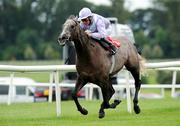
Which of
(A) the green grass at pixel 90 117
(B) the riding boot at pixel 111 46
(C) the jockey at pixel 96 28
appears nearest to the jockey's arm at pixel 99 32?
(C) the jockey at pixel 96 28

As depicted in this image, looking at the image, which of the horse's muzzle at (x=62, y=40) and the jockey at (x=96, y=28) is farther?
the jockey at (x=96, y=28)

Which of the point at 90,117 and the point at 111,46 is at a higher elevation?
the point at 111,46

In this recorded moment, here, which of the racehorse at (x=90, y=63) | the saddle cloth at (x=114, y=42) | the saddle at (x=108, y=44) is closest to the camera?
the racehorse at (x=90, y=63)

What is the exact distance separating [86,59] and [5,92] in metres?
16.7

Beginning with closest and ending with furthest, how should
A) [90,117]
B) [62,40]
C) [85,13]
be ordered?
[62,40]
[85,13]
[90,117]

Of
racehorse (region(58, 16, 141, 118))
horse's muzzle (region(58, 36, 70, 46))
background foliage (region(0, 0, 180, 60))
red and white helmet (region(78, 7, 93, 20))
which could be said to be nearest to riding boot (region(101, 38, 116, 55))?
racehorse (region(58, 16, 141, 118))

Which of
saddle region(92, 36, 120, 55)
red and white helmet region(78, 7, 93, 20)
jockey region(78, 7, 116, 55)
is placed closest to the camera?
red and white helmet region(78, 7, 93, 20)

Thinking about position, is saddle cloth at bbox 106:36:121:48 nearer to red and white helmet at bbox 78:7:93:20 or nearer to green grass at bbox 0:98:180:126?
red and white helmet at bbox 78:7:93:20

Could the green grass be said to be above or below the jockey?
below

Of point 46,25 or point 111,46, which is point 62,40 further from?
point 46,25

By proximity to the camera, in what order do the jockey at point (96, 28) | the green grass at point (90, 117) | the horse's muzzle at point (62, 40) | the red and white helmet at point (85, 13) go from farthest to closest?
the jockey at point (96, 28)
the red and white helmet at point (85, 13)
the horse's muzzle at point (62, 40)
the green grass at point (90, 117)

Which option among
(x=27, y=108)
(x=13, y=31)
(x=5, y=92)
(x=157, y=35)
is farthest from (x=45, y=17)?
(x=27, y=108)

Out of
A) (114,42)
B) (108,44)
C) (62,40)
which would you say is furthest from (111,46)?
(62,40)

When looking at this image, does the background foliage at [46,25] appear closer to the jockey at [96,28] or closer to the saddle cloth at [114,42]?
the saddle cloth at [114,42]
